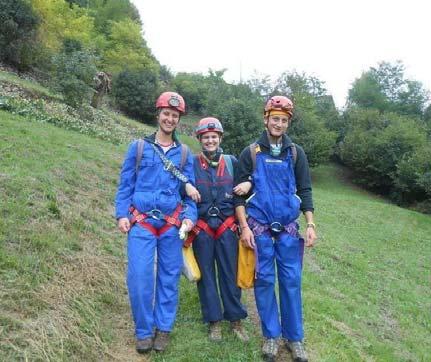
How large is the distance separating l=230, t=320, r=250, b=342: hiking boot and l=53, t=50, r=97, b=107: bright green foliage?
1587 centimetres

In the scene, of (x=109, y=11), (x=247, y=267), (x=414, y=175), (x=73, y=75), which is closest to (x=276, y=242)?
(x=247, y=267)

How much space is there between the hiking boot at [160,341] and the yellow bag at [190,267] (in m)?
0.61

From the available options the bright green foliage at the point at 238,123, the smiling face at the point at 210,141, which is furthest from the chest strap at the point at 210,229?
the bright green foliage at the point at 238,123

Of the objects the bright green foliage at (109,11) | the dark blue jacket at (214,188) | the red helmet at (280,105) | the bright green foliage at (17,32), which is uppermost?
the bright green foliage at (109,11)

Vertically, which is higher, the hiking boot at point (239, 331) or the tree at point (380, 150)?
the tree at point (380, 150)

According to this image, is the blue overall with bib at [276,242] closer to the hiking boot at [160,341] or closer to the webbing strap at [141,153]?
the webbing strap at [141,153]

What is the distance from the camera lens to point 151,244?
4.33 m

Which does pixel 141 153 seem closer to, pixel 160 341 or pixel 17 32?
pixel 160 341

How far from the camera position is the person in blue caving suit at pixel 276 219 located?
14.7 feet

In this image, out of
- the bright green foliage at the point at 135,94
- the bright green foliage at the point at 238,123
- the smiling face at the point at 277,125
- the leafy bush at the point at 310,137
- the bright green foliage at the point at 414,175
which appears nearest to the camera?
the smiling face at the point at 277,125

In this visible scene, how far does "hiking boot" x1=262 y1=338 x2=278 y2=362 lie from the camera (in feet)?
14.7

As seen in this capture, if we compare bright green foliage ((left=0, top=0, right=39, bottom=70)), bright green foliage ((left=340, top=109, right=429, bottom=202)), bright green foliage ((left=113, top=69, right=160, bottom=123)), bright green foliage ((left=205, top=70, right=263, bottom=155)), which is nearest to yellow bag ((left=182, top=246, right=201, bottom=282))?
bright green foliage ((left=0, top=0, right=39, bottom=70))

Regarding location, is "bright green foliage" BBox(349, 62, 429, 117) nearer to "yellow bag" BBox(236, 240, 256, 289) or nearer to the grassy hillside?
the grassy hillside

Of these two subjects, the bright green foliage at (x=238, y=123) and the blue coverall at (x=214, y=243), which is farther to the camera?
the bright green foliage at (x=238, y=123)
